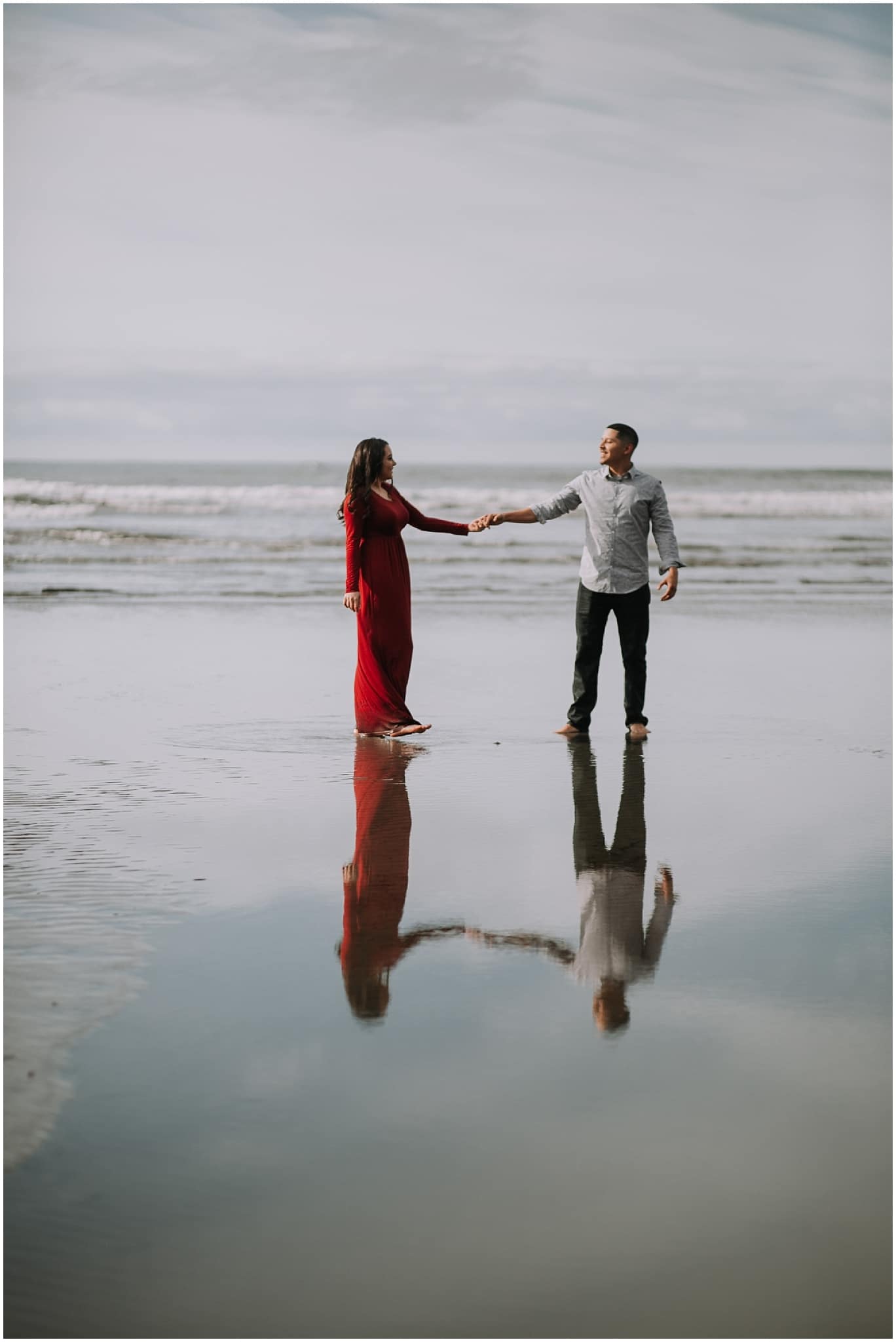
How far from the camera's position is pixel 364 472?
793cm

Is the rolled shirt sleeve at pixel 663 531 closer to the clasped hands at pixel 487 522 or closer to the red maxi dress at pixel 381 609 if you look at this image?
the clasped hands at pixel 487 522

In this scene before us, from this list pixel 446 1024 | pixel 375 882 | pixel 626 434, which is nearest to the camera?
pixel 446 1024

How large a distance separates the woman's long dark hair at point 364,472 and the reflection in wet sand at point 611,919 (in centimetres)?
256

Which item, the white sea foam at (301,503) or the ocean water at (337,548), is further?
the white sea foam at (301,503)

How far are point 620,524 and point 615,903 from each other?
12.4ft

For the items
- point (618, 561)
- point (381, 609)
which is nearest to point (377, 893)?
point (381, 609)

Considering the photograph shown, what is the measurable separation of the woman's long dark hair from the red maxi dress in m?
0.03

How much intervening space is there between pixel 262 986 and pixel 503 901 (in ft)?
3.67

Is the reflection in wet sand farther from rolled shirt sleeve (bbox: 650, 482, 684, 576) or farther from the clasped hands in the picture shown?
the clasped hands

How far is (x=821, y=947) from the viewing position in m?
4.10

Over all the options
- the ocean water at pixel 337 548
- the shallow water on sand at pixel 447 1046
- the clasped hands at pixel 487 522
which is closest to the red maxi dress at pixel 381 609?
the clasped hands at pixel 487 522

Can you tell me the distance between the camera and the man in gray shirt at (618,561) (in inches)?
314

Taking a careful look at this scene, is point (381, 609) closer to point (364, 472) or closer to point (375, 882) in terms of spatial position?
point (364, 472)

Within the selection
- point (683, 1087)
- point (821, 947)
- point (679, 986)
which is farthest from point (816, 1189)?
point (821, 947)
